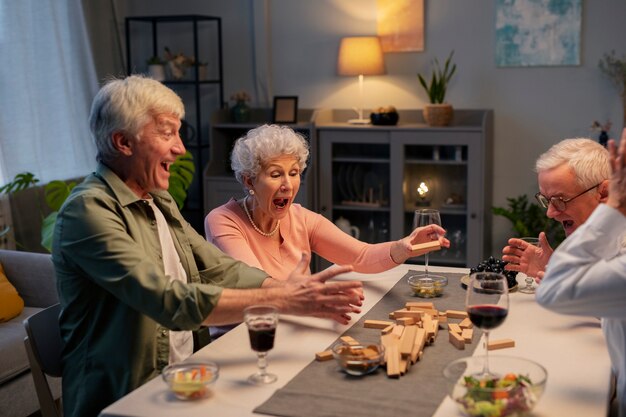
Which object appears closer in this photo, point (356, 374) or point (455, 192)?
point (356, 374)

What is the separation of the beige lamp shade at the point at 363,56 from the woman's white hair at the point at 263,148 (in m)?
2.36

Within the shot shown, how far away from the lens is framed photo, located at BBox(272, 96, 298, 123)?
5488mm

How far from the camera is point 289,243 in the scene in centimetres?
295

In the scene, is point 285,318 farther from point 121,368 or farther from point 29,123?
point 29,123

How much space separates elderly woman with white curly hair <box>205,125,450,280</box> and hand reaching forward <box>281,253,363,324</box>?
0.65m

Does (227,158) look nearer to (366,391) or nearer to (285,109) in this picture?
(285,109)

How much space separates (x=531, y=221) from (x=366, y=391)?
3.48 m

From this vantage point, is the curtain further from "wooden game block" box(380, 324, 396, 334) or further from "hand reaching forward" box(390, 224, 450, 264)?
"wooden game block" box(380, 324, 396, 334)

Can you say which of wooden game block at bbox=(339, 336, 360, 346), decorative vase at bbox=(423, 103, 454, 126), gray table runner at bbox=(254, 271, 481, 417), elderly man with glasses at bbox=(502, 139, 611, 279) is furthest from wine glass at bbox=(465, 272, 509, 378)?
decorative vase at bbox=(423, 103, 454, 126)

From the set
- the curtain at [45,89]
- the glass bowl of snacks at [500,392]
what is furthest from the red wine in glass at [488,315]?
the curtain at [45,89]

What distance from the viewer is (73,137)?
5203 mm

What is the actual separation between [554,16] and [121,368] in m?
3.83

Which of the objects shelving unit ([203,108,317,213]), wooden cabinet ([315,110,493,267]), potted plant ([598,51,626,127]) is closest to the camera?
potted plant ([598,51,626,127])

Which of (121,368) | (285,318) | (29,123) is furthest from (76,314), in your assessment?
(29,123)
